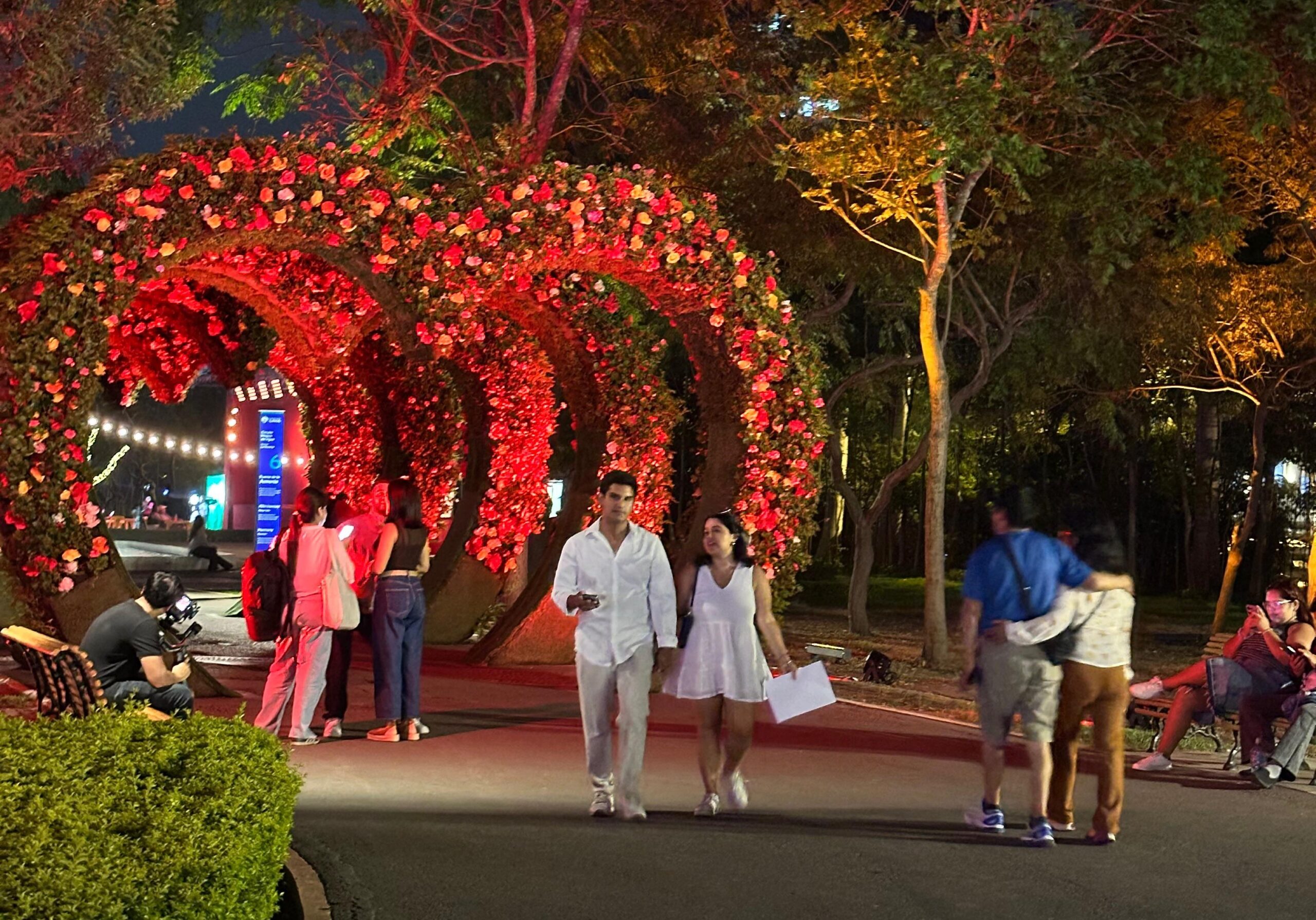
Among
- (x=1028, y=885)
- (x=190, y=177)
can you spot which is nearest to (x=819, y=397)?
(x=190, y=177)

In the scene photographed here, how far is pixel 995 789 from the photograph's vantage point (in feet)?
29.2

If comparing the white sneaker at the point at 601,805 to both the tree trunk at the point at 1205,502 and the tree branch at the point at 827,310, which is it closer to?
the tree branch at the point at 827,310

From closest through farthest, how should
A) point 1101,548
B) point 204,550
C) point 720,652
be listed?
1. point 1101,548
2. point 720,652
3. point 204,550

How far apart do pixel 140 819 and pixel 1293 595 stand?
28.0 feet

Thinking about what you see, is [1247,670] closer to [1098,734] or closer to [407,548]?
[1098,734]

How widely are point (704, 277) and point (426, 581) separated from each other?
586cm

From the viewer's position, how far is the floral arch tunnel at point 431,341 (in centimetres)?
1181

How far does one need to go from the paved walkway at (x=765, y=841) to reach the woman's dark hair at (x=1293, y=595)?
1218 mm

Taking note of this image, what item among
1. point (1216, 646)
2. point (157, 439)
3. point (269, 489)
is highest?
point (157, 439)

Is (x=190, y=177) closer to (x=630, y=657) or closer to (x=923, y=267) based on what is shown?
(x=630, y=657)

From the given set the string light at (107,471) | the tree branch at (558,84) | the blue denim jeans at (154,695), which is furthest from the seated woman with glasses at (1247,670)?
the tree branch at (558,84)

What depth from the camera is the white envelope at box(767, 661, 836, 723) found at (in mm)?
9141

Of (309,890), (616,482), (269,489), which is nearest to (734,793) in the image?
(616,482)

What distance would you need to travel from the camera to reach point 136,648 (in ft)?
30.1
